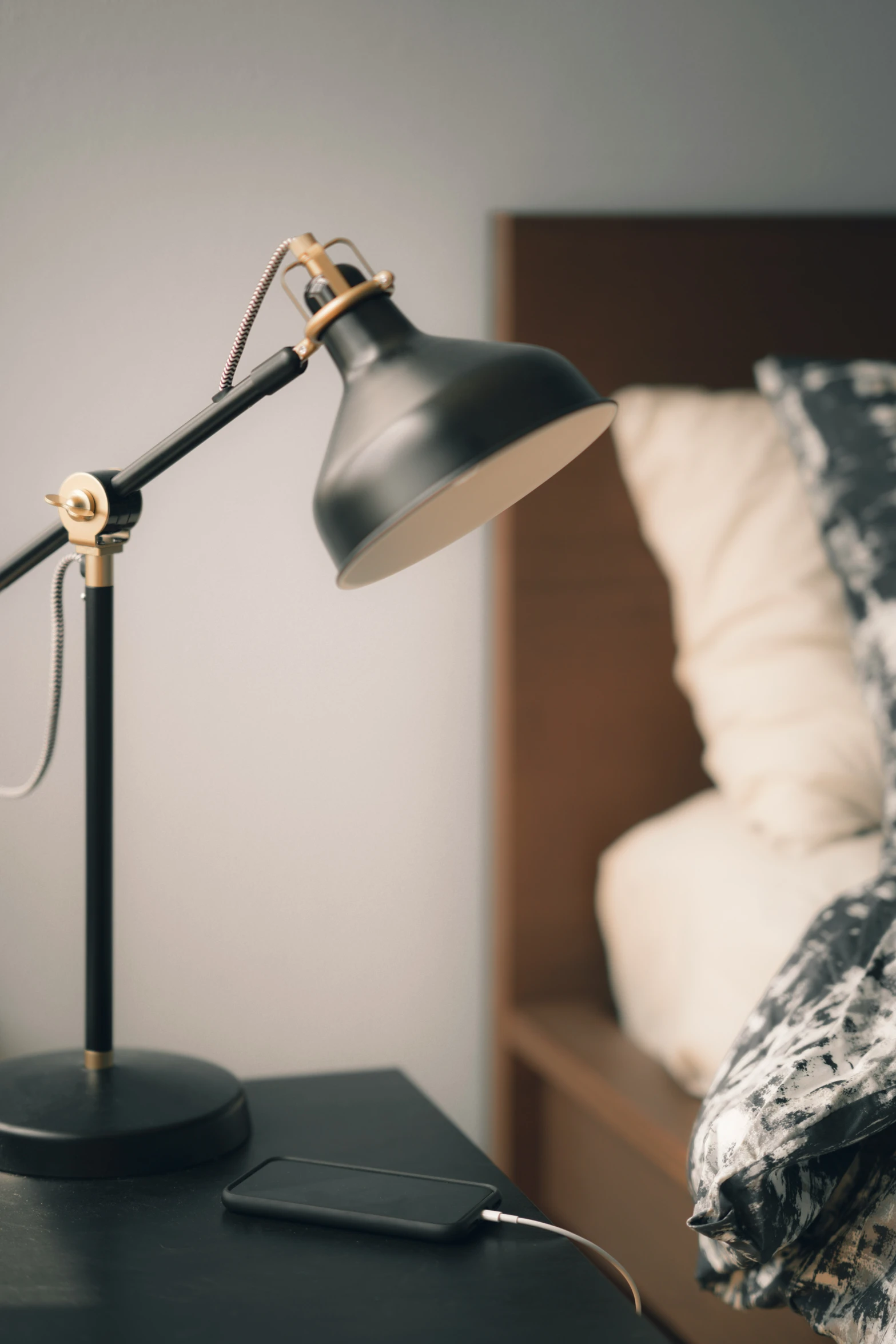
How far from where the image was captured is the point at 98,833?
83cm

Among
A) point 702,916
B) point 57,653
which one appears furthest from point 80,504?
point 702,916

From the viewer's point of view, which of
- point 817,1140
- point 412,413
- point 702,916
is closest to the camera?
point 412,413

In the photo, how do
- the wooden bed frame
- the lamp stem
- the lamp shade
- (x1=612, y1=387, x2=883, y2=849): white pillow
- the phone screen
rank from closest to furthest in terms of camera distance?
1. the lamp shade
2. the phone screen
3. the lamp stem
4. (x1=612, y1=387, x2=883, y2=849): white pillow
5. the wooden bed frame

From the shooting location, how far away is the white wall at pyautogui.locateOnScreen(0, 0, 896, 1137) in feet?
4.20

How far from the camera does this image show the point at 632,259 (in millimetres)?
1424

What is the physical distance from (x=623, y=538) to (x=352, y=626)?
0.32 meters

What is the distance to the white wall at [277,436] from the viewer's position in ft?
4.20

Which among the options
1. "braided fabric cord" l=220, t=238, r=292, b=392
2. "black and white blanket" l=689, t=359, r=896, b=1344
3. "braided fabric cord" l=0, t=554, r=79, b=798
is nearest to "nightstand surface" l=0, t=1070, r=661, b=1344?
"black and white blanket" l=689, t=359, r=896, b=1344

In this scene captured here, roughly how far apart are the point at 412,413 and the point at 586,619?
32.6 inches

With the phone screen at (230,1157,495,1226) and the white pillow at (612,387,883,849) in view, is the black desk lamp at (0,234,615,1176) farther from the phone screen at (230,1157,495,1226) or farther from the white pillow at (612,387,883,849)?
the white pillow at (612,387,883,849)

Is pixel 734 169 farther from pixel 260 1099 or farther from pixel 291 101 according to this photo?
pixel 260 1099

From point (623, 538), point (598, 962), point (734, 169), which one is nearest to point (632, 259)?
point (734, 169)

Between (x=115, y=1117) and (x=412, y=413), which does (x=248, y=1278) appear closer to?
(x=115, y=1117)

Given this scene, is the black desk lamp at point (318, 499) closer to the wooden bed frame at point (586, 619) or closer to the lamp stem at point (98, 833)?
the lamp stem at point (98, 833)
